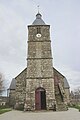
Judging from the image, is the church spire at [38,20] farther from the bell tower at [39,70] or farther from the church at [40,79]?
the bell tower at [39,70]

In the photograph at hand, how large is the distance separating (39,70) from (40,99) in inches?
184

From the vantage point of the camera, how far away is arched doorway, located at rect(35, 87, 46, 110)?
1118 inches

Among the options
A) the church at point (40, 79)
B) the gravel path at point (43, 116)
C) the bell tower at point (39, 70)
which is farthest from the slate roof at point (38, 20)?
the gravel path at point (43, 116)

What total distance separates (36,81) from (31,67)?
2576 millimetres

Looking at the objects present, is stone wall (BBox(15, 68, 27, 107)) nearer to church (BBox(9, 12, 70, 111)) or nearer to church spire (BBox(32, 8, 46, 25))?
church (BBox(9, 12, 70, 111))

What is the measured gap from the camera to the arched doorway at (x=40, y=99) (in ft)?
93.2

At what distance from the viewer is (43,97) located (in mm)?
29391

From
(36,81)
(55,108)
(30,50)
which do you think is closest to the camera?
(55,108)

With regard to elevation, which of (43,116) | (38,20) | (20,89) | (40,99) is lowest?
(43,116)

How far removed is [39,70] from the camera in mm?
29641

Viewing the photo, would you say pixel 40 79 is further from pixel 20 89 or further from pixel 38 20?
pixel 38 20

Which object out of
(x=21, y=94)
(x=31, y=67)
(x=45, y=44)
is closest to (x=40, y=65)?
(x=31, y=67)

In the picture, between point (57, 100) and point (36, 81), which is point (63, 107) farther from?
point (36, 81)

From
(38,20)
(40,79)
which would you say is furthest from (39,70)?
(38,20)
